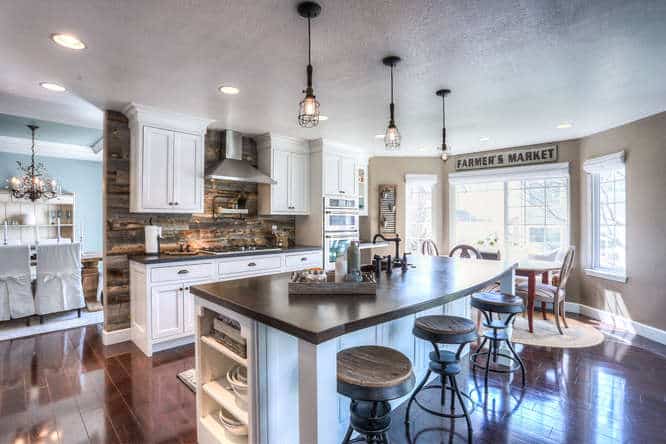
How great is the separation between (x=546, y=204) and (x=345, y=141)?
3.27 metres

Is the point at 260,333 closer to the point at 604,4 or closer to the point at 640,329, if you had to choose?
the point at 604,4

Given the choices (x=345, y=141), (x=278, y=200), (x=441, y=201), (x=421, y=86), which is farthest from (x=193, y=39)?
(x=441, y=201)

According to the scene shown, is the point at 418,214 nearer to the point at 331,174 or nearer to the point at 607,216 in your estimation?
the point at 331,174

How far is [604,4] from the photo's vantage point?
1.84 m

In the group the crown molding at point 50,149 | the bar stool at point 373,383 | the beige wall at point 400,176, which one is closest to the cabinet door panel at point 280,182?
the beige wall at point 400,176

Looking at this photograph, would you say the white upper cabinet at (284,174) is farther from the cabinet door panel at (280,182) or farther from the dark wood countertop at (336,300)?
the dark wood countertop at (336,300)

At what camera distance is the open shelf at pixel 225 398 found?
1686 mm

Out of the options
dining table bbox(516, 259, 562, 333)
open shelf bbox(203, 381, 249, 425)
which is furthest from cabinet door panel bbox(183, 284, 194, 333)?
dining table bbox(516, 259, 562, 333)

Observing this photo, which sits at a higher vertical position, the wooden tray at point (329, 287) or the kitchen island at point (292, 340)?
the wooden tray at point (329, 287)

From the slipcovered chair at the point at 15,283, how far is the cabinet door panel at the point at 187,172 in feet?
6.99

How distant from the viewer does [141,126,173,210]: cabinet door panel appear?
3637 mm

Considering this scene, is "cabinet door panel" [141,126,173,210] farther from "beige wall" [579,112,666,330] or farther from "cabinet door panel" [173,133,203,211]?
"beige wall" [579,112,666,330]

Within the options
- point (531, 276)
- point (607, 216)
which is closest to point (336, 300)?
point (531, 276)

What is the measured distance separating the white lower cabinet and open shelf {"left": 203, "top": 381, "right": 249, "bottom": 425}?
1.77 metres
